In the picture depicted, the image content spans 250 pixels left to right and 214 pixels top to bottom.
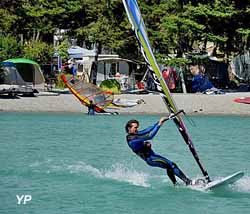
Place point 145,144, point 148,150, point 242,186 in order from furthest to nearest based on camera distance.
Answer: point 242,186 → point 148,150 → point 145,144

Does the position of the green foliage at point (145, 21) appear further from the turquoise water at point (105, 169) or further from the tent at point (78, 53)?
the turquoise water at point (105, 169)

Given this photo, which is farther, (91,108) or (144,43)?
(91,108)

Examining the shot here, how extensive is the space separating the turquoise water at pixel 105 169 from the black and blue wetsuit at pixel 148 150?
0.33m

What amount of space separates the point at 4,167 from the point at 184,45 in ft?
71.9

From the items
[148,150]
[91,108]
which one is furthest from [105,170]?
[91,108]

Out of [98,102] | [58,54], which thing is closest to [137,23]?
[98,102]

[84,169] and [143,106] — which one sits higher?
[84,169]

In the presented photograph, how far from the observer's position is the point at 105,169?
12.9 metres

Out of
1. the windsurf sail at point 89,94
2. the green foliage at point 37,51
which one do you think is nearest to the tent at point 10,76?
the green foliage at point 37,51

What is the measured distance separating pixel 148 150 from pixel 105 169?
2.87 meters

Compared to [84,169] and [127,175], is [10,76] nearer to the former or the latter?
[84,169]

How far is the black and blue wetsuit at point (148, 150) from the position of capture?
32.2ft

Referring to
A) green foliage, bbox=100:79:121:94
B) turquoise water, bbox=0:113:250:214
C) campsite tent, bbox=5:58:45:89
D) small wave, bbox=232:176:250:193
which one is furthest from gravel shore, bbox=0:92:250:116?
small wave, bbox=232:176:250:193

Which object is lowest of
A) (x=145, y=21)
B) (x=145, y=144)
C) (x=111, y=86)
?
(x=111, y=86)
